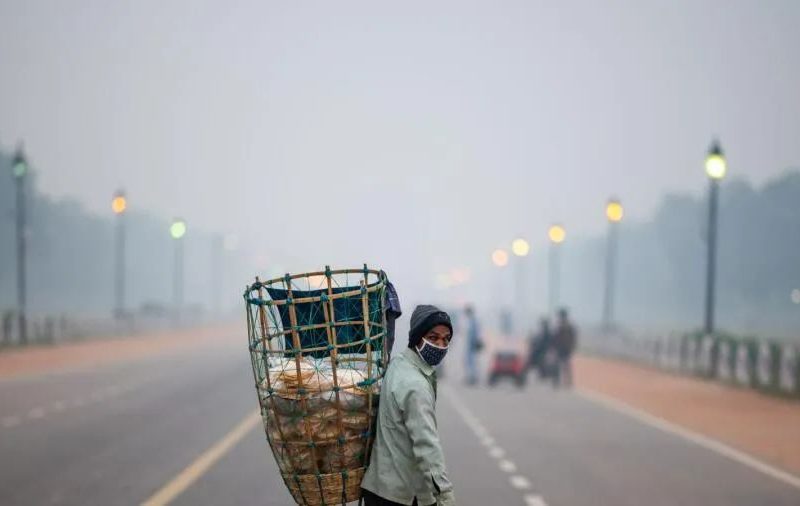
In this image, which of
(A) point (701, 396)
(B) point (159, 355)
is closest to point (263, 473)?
(A) point (701, 396)

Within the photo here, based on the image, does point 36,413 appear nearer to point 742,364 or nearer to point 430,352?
point 430,352

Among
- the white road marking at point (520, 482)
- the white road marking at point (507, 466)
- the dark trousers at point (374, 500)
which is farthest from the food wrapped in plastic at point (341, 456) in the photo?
the white road marking at point (507, 466)

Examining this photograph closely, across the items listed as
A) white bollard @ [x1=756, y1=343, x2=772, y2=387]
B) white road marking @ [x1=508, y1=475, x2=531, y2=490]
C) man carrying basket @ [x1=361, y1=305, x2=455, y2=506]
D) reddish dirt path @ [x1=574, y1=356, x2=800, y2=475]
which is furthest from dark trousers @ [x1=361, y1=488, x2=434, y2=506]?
white bollard @ [x1=756, y1=343, x2=772, y2=387]

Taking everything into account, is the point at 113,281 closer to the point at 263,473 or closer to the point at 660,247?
the point at 660,247

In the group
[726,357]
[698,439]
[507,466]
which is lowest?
[726,357]

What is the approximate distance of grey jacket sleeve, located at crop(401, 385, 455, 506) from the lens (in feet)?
18.8

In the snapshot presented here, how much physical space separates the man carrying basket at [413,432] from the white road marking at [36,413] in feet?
52.1

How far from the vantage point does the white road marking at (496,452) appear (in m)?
15.8

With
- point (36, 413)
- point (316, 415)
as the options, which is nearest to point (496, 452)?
point (36, 413)

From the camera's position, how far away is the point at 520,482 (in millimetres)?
13188

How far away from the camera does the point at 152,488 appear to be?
40.7 feet

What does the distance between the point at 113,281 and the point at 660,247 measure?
2830 inches

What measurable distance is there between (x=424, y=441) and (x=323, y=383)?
1.69 feet

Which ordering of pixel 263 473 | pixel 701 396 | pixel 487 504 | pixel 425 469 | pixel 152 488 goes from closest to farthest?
pixel 425 469
pixel 487 504
pixel 152 488
pixel 263 473
pixel 701 396
